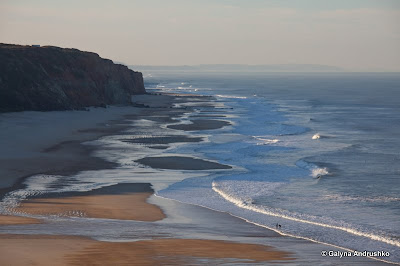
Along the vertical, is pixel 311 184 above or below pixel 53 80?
below

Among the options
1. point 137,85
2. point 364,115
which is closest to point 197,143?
point 364,115

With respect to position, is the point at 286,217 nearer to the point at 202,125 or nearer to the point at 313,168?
the point at 313,168

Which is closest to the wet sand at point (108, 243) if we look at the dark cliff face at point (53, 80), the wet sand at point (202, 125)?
the wet sand at point (202, 125)

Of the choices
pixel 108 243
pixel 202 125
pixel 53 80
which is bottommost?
pixel 202 125

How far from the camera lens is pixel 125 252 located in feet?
47.6

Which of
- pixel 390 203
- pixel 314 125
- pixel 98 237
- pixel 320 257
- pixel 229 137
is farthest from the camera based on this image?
pixel 314 125

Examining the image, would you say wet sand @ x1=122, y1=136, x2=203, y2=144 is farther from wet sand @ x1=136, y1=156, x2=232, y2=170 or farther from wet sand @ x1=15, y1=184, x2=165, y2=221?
wet sand @ x1=15, y1=184, x2=165, y2=221

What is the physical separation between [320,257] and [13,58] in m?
51.2

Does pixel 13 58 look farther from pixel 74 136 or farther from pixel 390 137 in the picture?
pixel 390 137

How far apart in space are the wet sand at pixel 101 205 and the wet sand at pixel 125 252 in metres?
3.59

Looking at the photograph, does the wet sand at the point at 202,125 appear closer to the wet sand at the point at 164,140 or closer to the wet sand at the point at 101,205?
the wet sand at the point at 164,140

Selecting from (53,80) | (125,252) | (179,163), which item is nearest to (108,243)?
(125,252)

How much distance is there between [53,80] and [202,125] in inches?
743

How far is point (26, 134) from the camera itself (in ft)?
130
